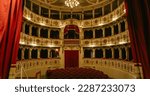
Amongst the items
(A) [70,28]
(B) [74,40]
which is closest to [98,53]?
(B) [74,40]

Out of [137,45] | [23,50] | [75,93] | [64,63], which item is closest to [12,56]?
[75,93]

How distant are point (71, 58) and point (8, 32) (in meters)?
13.6

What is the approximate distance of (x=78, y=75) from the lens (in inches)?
359

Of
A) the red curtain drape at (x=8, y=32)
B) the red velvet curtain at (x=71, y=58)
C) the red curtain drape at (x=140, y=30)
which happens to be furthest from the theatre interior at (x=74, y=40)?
the red curtain drape at (x=8, y=32)

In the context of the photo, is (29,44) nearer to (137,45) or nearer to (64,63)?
(64,63)

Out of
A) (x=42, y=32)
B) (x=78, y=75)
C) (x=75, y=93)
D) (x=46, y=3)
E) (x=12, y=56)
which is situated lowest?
(x=78, y=75)

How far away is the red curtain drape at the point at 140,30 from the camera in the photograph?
2467 millimetres

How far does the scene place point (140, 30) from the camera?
252 centimetres

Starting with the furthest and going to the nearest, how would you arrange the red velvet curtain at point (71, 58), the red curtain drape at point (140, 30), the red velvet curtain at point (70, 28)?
the red velvet curtain at point (71, 58) → the red velvet curtain at point (70, 28) → the red curtain drape at point (140, 30)

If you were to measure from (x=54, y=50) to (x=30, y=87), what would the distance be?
46.4 ft

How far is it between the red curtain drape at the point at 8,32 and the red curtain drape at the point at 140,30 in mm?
2076

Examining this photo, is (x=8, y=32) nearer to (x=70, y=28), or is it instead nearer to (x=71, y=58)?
(x=70, y=28)

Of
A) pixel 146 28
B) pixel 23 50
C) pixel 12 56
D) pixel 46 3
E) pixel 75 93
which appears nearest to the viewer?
pixel 75 93

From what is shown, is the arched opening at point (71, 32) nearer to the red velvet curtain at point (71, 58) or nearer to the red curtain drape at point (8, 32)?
the red velvet curtain at point (71, 58)
